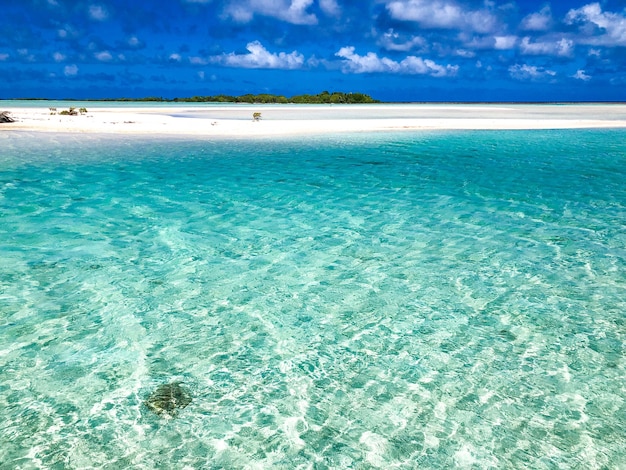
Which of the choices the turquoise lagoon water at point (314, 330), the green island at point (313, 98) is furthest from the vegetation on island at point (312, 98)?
the turquoise lagoon water at point (314, 330)

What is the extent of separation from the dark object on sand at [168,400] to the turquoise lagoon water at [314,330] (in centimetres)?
8

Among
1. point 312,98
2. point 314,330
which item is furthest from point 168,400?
point 312,98

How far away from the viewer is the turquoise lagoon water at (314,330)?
174 inches

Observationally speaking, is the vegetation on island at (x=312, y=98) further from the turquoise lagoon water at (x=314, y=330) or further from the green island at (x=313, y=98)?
the turquoise lagoon water at (x=314, y=330)

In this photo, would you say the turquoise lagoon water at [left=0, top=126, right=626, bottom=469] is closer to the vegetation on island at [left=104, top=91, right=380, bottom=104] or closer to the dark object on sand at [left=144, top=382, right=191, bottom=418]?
the dark object on sand at [left=144, top=382, right=191, bottom=418]

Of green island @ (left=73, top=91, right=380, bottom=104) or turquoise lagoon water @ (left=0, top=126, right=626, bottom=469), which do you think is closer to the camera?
turquoise lagoon water @ (left=0, top=126, right=626, bottom=469)

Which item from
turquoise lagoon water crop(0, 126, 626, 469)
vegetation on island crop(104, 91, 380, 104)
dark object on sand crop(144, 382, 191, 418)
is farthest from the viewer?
vegetation on island crop(104, 91, 380, 104)

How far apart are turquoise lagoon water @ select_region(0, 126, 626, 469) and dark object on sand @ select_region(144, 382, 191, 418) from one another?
0.08m

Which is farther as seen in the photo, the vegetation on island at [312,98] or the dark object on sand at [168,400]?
the vegetation on island at [312,98]

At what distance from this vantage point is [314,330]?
639cm

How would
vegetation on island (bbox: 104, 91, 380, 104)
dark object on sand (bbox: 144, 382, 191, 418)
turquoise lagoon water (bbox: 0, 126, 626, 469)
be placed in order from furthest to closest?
vegetation on island (bbox: 104, 91, 380, 104)
dark object on sand (bbox: 144, 382, 191, 418)
turquoise lagoon water (bbox: 0, 126, 626, 469)

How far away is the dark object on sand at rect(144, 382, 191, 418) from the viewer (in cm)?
480

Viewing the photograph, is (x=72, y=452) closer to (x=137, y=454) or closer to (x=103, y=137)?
(x=137, y=454)

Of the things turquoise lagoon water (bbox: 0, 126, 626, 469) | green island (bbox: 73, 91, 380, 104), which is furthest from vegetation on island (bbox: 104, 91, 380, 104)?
turquoise lagoon water (bbox: 0, 126, 626, 469)
